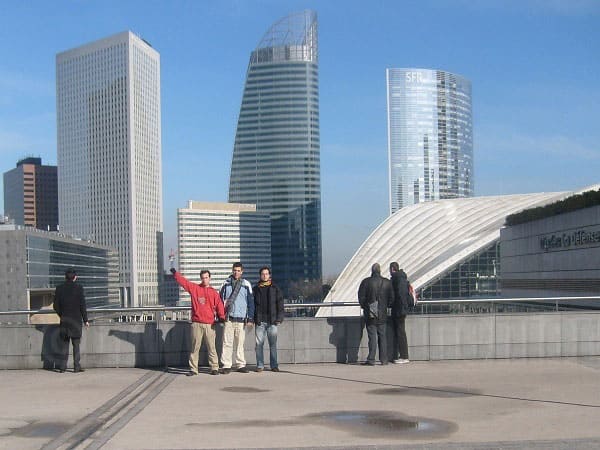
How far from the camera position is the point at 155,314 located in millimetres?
13797

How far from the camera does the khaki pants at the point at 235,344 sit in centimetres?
1262

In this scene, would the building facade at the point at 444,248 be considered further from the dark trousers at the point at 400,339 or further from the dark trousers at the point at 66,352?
the dark trousers at the point at 66,352

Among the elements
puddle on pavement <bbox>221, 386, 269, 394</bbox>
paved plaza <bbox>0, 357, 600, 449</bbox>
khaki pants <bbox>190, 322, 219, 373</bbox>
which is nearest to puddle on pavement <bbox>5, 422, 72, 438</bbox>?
paved plaza <bbox>0, 357, 600, 449</bbox>

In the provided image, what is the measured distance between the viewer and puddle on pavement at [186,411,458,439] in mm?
7637

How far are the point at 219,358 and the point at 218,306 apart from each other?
1518mm

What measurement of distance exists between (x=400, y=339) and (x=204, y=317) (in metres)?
3.37

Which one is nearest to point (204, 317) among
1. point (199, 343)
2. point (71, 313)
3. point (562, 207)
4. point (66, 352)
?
point (199, 343)

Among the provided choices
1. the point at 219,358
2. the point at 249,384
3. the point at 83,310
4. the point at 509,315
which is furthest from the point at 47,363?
the point at 509,315

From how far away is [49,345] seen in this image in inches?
535

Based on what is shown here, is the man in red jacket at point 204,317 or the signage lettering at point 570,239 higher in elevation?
the signage lettering at point 570,239

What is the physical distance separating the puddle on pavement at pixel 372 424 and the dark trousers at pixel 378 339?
4356mm

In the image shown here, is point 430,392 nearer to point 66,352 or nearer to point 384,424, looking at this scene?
point 384,424

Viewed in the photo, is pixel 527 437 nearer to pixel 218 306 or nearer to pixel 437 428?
pixel 437 428

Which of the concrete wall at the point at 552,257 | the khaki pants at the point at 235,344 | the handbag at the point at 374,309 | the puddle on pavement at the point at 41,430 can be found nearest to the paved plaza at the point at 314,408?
the puddle on pavement at the point at 41,430
